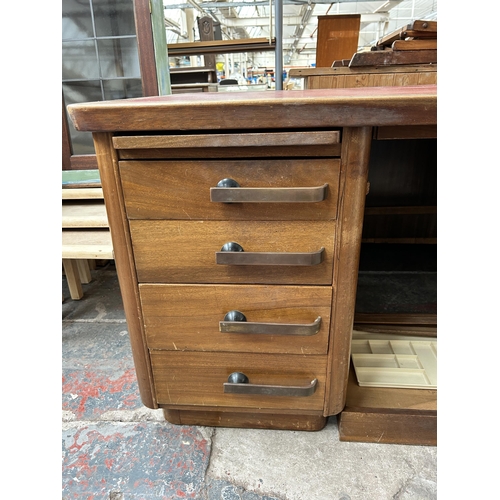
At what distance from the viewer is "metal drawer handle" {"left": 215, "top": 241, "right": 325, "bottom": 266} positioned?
2.04 feet

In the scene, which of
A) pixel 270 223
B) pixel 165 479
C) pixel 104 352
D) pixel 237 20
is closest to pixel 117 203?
pixel 270 223

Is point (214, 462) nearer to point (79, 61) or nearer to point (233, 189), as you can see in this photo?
point (233, 189)

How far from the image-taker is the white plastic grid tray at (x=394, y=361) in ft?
2.85

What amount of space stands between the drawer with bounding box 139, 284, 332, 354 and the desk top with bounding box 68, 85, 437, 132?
0.96ft

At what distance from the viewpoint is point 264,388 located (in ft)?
2.42

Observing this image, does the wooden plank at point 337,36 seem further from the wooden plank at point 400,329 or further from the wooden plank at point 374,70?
the wooden plank at point 400,329

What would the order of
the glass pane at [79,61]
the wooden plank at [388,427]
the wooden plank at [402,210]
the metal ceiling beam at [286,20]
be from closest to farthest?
the wooden plank at [388,427]
the glass pane at [79,61]
the wooden plank at [402,210]
the metal ceiling beam at [286,20]

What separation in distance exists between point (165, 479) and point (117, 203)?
1.89ft

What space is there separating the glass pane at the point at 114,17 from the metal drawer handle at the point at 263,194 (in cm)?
118

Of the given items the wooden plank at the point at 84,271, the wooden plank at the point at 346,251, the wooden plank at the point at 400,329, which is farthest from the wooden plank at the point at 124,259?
the wooden plank at the point at 84,271

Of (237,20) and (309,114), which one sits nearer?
(309,114)

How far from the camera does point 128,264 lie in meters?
0.68

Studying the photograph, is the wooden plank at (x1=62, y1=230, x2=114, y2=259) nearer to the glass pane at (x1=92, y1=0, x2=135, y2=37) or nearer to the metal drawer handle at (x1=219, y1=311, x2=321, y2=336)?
the metal drawer handle at (x1=219, y1=311, x2=321, y2=336)

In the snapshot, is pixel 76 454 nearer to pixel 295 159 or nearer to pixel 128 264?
pixel 128 264
